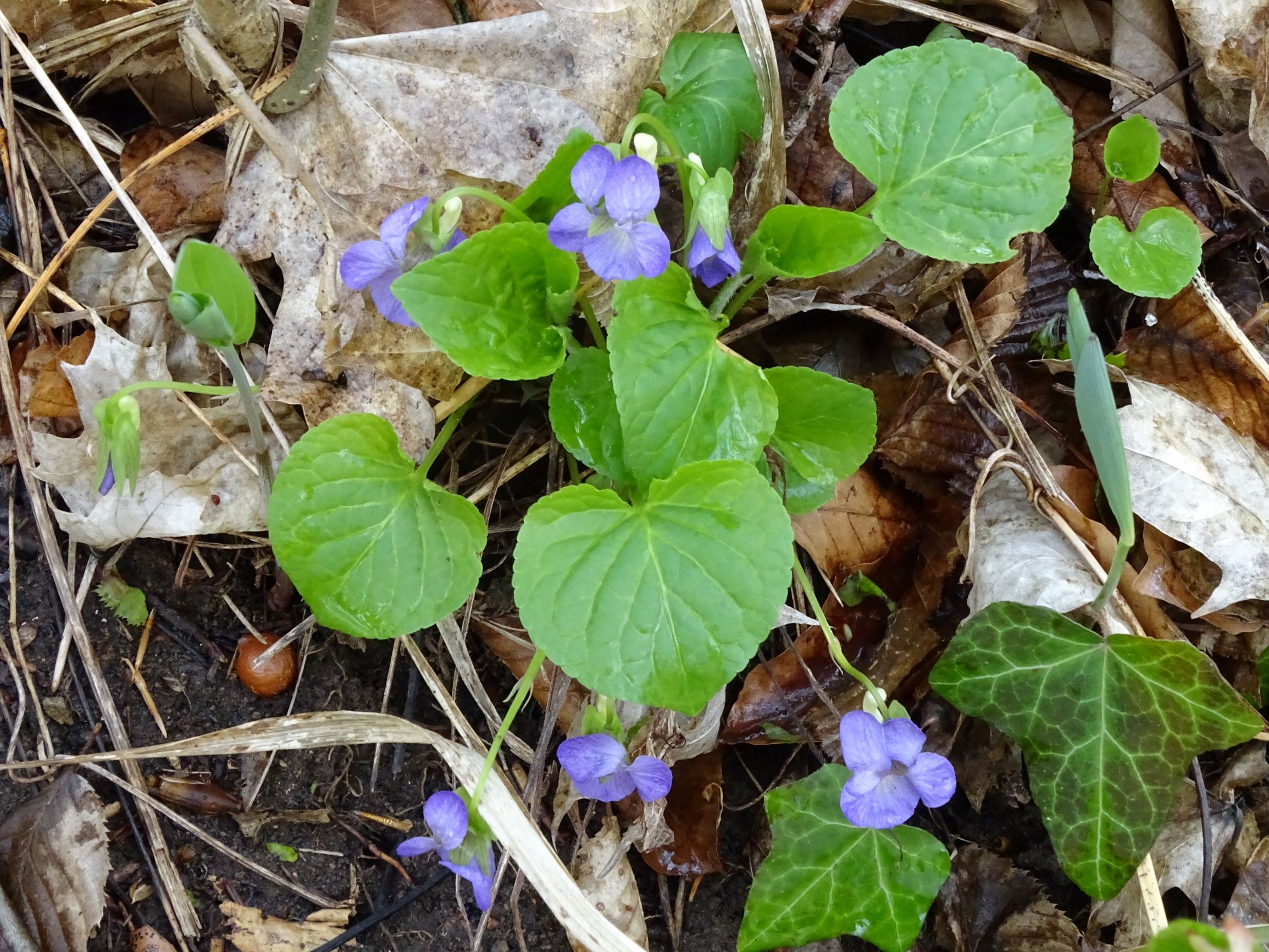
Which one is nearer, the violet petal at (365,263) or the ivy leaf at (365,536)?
the violet petal at (365,263)

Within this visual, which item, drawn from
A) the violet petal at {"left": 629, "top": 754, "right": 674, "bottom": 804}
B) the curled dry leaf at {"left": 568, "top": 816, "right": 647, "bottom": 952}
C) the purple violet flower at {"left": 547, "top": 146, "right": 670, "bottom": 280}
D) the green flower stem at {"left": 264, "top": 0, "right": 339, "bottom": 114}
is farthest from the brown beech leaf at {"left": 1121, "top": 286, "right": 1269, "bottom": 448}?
the green flower stem at {"left": 264, "top": 0, "right": 339, "bottom": 114}

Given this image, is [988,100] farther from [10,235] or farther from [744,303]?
[10,235]

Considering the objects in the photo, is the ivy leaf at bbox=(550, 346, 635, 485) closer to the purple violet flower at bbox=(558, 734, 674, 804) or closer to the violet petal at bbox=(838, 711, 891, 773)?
the purple violet flower at bbox=(558, 734, 674, 804)

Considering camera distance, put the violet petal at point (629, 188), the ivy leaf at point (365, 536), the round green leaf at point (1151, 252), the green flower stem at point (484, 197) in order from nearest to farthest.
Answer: the violet petal at point (629, 188), the green flower stem at point (484, 197), the ivy leaf at point (365, 536), the round green leaf at point (1151, 252)

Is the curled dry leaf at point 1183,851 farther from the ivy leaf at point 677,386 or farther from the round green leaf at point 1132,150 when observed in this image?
the round green leaf at point 1132,150

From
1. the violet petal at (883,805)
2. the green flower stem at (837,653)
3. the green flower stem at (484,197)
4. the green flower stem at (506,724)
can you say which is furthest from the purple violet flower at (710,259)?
the violet petal at (883,805)

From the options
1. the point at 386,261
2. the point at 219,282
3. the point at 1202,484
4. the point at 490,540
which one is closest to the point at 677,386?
the point at 386,261
